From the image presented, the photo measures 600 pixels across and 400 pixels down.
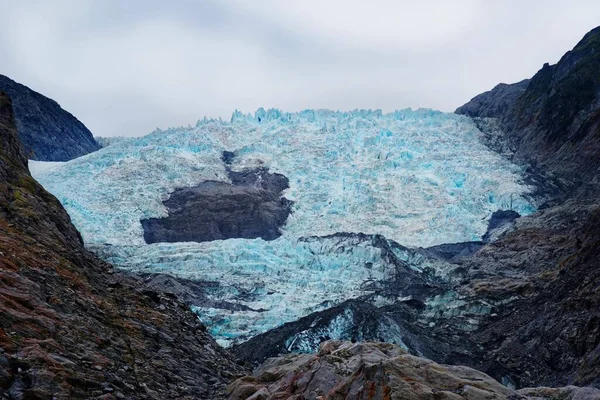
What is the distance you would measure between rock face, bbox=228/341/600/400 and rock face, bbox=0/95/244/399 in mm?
1585

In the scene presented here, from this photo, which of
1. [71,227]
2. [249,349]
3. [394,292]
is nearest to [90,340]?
[71,227]

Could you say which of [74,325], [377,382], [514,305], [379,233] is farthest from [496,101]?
[377,382]

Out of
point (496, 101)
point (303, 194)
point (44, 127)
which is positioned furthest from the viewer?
point (496, 101)

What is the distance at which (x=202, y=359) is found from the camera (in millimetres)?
13250

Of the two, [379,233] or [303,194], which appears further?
[303,194]

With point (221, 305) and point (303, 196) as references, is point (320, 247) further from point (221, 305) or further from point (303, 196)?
point (303, 196)

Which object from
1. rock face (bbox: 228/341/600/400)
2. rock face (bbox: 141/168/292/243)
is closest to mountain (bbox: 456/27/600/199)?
rock face (bbox: 141/168/292/243)

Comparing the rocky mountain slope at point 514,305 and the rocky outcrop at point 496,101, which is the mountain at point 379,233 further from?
the rocky outcrop at point 496,101

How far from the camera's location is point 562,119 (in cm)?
5650

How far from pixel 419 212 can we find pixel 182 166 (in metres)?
20.1

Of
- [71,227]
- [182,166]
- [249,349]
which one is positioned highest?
[182,166]

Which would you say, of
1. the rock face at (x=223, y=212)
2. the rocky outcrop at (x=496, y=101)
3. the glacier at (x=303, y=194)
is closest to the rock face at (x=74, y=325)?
the glacier at (x=303, y=194)

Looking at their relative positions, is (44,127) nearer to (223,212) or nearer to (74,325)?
(223,212)

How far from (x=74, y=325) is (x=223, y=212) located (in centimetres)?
4168
